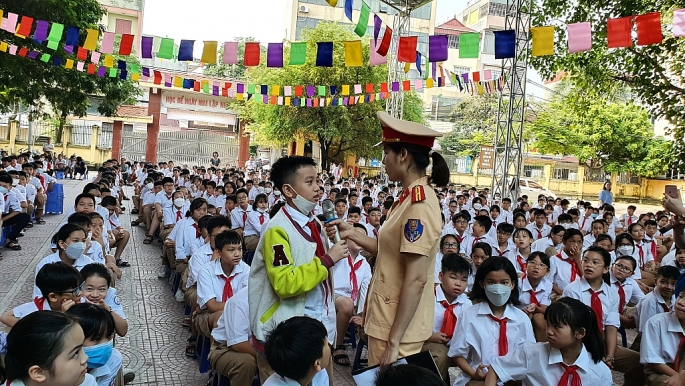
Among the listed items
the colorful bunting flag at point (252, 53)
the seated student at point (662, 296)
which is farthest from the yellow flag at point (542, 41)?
the colorful bunting flag at point (252, 53)

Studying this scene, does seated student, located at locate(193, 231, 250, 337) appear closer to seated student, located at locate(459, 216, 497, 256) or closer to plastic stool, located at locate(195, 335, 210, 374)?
plastic stool, located at locate(195, 335, 210, 374)

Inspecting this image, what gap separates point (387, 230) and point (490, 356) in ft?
4.90

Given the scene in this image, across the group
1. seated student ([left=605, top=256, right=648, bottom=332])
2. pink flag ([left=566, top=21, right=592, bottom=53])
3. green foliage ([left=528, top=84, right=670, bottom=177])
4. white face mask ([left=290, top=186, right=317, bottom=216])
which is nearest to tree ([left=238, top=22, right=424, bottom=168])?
green foliage ([left=528, top=84, right=670, bottom=177])

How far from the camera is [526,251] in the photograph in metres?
6.11

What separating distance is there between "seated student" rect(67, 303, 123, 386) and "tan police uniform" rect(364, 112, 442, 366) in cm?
140

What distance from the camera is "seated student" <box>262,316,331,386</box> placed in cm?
229

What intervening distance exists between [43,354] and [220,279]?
2237 mm

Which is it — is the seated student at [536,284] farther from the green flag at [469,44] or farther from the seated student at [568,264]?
the green flag at [469,44]

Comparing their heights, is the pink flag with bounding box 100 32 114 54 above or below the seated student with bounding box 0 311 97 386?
above

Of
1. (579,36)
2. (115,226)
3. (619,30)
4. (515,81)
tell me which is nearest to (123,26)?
(515,81)

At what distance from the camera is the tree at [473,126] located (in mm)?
28250

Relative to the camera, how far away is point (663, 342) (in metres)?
3.54

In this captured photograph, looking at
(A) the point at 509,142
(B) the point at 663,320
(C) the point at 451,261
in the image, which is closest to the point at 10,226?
(C) the point at 451,261

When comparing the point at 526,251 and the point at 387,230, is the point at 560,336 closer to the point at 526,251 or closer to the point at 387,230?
the point at 387,230
